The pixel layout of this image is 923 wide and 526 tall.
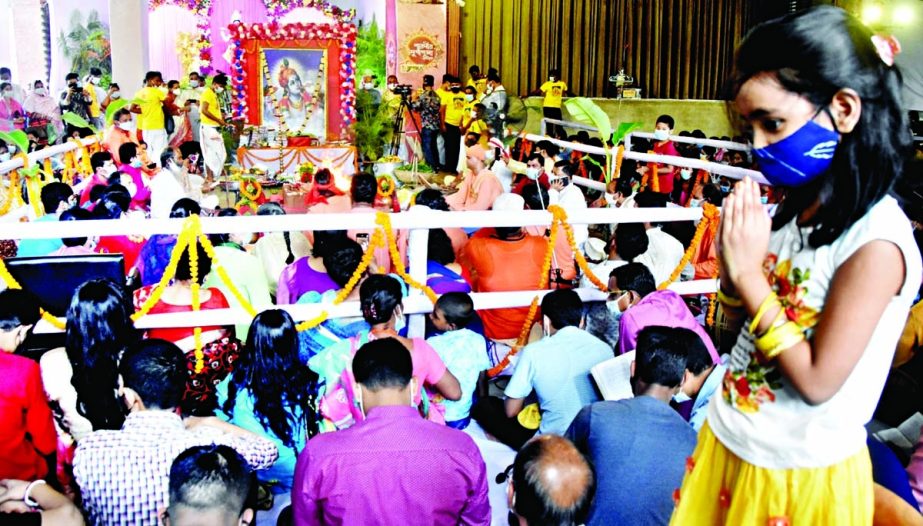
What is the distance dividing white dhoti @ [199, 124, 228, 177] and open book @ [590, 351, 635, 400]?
8.79 m

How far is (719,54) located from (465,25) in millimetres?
6113

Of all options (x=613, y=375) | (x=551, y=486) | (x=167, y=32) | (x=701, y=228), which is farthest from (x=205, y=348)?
(x=167, y=32)

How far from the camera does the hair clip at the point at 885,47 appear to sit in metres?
1.30

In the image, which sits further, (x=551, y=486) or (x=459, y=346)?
(x=459, y=346)

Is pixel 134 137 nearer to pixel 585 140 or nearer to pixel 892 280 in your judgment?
pixel 585 140

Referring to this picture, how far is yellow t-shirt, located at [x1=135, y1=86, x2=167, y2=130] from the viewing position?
34.9 ft

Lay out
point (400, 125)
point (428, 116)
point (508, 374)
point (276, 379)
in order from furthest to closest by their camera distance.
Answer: point (400, 125) → point (428, 116) → point (508, 374) → point (276, 379)

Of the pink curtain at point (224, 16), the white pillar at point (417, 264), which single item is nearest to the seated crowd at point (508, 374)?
the white pillar at point (417, 264)

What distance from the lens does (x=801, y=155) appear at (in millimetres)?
1324

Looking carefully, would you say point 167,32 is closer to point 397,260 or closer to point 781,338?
point 397,260

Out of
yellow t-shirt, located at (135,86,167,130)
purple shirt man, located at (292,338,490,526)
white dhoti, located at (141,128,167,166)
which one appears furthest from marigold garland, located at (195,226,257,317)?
yellow t-shirt, located at (135,86,167,130)

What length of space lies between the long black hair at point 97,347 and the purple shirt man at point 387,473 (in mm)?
998

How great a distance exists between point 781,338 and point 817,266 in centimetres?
14

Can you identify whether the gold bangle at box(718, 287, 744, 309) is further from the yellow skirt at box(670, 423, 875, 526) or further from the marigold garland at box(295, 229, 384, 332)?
the marigold garland at box(295, 229, 384, 332)
